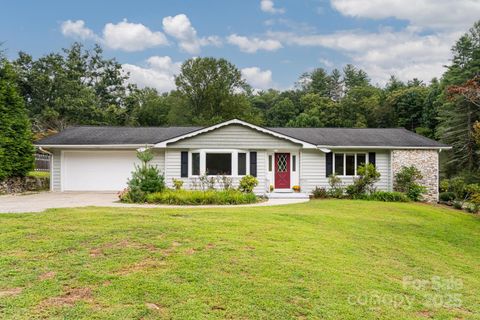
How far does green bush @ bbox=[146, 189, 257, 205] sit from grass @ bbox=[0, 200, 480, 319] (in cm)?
412

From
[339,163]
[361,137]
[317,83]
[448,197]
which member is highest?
[317,83]

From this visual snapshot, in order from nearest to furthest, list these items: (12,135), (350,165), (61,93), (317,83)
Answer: (12,135) → (350,165) → (61,93) → (317,83)

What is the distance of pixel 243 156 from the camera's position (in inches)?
668

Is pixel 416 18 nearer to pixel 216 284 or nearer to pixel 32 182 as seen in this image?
pixel 216 284

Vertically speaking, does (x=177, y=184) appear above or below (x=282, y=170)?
below

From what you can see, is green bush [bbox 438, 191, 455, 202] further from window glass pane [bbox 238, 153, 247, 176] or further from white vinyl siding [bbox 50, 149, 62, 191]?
white vinyl siding [bbox 50, 149, 62, 191]

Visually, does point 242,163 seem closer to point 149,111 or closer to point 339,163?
point 339,163

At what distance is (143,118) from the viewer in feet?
143

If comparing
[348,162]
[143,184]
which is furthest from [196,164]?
[348,162]

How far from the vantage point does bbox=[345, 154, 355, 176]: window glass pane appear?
707 inches

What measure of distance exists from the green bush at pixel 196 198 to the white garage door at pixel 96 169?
5427mm

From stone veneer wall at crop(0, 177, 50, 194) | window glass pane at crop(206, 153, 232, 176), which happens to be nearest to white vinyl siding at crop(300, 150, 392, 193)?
window glass pane at crop(206, 153, 232, 176)

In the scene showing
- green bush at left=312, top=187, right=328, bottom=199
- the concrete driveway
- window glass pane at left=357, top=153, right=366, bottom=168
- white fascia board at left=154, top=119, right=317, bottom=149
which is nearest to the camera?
the concrete driveway

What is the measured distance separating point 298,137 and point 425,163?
6.47 meters
